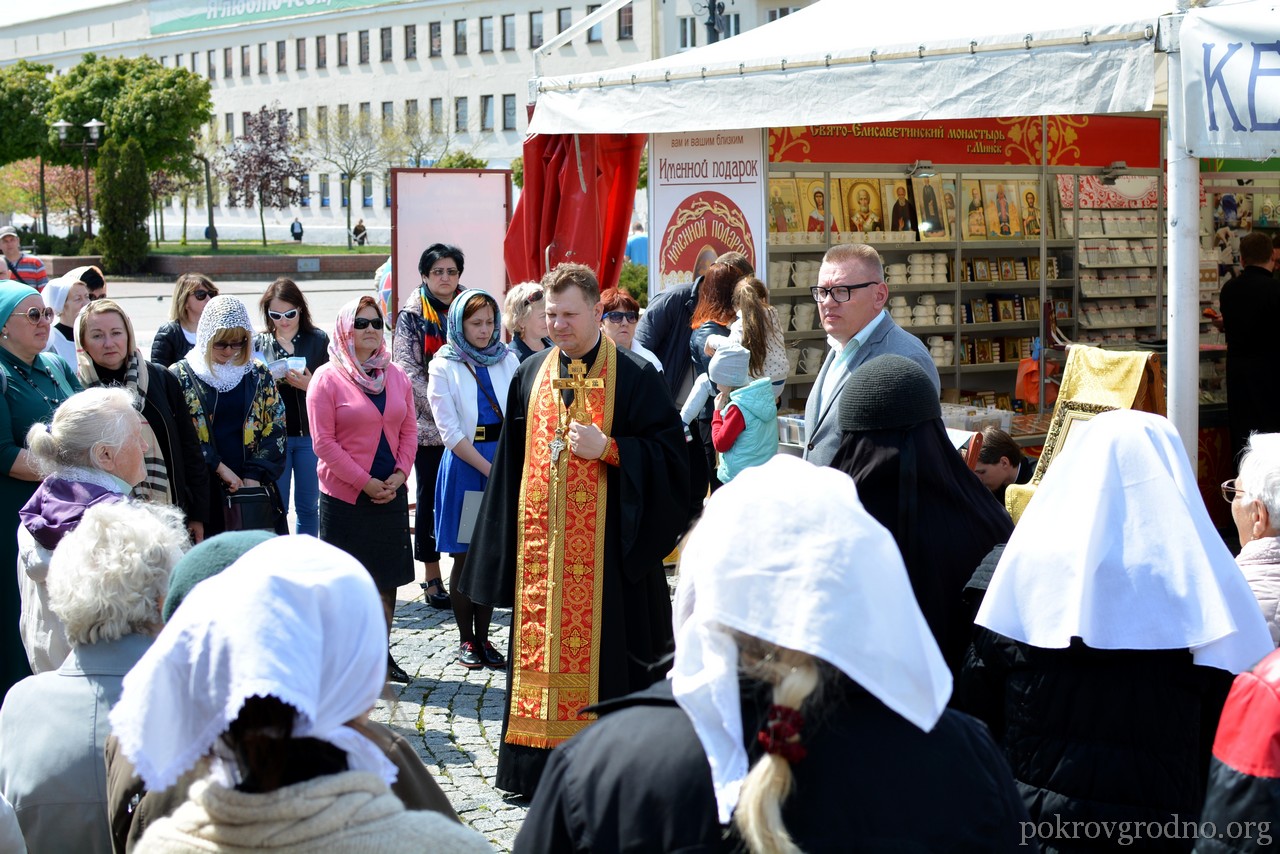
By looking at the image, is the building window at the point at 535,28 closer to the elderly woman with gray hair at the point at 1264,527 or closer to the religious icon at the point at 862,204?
the religious icon at the point at 862,204

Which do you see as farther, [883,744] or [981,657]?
[981,657]

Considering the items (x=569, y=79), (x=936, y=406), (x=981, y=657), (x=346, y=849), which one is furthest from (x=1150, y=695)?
(x=569, y=79)

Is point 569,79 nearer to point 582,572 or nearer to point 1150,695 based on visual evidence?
point 582,572

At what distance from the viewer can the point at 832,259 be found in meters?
5.11

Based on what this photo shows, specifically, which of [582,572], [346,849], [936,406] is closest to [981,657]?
[936,406]

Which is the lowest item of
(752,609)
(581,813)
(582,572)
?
(582,572)

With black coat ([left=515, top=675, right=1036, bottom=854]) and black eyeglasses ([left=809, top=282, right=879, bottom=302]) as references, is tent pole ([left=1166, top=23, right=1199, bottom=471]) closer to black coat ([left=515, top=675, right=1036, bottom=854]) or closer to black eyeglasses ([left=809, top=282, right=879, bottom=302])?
black eyeglasses ([left=809, top=282, right=879, bottom=302])

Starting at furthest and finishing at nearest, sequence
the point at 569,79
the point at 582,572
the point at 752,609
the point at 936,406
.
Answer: the point at 569,79 → the point at 582,572 → the point at 936,406 → the point at 752,609

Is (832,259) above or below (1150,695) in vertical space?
above

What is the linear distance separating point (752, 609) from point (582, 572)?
10.8 ft

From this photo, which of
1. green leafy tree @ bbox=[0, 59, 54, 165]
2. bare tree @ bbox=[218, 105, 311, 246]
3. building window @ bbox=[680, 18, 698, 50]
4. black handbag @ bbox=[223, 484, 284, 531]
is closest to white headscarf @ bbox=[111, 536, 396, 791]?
black handbag @ bbox=[223, 484, 284, 531]

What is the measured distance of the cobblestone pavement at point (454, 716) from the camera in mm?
4977

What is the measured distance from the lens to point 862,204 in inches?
384

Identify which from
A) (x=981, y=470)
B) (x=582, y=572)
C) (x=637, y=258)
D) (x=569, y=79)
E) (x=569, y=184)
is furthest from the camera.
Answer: (x=637, y=258)
